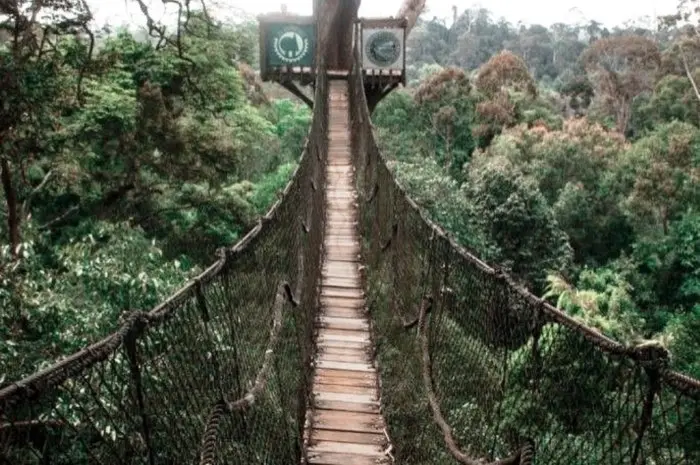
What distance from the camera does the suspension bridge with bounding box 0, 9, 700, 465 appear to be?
137 centimetres

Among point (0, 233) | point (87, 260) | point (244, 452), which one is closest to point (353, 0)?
point (0, 233)

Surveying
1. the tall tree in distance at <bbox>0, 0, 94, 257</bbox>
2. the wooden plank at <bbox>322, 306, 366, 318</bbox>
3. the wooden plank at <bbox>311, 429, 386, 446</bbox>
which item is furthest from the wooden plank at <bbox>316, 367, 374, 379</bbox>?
the tall tree in distance at <bbox>0, 0, 94, 257</bbox>

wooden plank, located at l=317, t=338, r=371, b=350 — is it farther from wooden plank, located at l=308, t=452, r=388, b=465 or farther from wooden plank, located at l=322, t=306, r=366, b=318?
wooden plank, located at l=308, t=452, r=388, b=465

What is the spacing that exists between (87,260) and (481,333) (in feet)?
9.42

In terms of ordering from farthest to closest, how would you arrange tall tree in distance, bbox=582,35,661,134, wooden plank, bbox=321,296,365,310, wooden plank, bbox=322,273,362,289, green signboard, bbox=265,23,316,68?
tall tree in distance, bbox=582,35,661,134, green signboard, bbox=265,23,316,68, wooden plank, bbox=322,273,362,289, wooden plank, bbox=321,296,365,310

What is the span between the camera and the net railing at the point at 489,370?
141cm

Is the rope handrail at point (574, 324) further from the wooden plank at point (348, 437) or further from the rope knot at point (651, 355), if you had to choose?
the wooden plank at point (348, 437)

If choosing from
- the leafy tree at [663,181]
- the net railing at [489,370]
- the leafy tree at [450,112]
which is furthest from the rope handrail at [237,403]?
the leafy tree at [450,112]

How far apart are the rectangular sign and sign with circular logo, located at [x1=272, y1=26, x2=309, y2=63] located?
0.74m

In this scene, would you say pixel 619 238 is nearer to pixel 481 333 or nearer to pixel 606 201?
pixel 606 201

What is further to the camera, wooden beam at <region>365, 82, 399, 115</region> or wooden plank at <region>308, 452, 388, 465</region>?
wooden beam at <region>365, 82, 399, 115</region>

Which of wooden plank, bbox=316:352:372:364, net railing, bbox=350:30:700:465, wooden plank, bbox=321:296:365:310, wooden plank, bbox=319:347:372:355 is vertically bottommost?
wooden plank, bbox=316:352:372:364

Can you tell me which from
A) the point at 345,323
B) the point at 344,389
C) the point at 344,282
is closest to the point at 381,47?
the point at 344,282

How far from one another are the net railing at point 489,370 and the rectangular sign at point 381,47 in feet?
15.7
